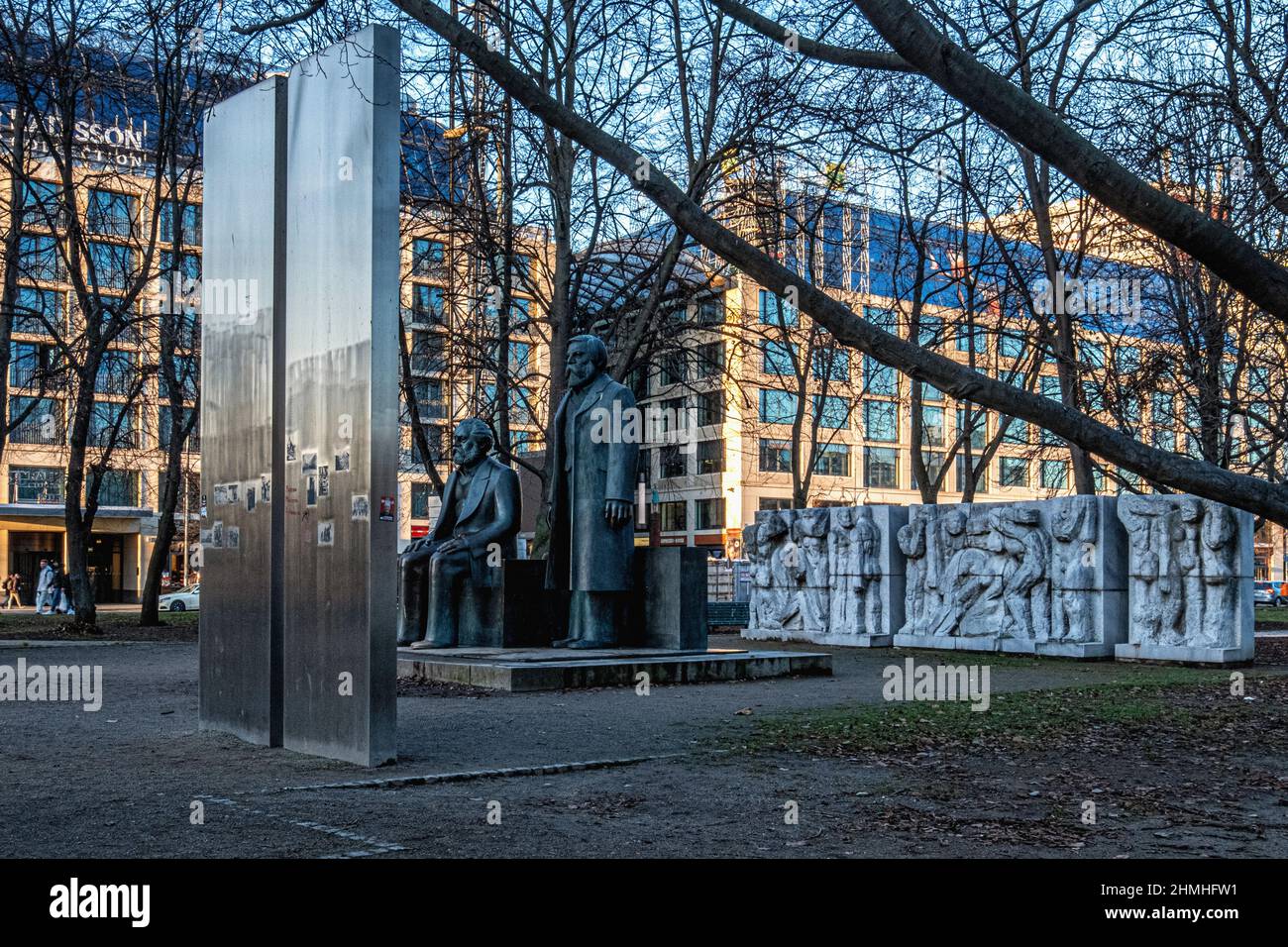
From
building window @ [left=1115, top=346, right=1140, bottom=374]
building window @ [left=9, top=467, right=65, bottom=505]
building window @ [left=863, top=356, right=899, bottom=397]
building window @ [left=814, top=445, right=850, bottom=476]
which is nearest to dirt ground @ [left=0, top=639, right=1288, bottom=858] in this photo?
building window @ [left=863, top=356, right=899, bottom=397]

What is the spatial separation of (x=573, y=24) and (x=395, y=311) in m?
12.7

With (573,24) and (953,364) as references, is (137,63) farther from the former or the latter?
(953,364)

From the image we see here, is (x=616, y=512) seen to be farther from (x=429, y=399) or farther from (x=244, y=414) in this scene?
(x=429, y=399)

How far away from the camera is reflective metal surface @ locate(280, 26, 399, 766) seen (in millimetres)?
8227

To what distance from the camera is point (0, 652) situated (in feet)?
60.1

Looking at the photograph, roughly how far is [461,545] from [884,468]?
176ft

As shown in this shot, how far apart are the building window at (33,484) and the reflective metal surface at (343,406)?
47932 mm

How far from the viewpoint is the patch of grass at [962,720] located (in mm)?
9516

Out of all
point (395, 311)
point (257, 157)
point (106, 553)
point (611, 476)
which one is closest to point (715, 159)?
point (611, 476)

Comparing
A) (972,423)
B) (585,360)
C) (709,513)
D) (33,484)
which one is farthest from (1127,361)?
(33,484)

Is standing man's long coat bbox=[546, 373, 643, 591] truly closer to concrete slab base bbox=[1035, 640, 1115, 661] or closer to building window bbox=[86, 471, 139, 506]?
concrete slab base bbox=[1035, 640, 1115, 661]

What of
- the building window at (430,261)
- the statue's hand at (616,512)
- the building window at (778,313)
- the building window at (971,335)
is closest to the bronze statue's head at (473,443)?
the statue's hand at (616,512)

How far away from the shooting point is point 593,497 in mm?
15281

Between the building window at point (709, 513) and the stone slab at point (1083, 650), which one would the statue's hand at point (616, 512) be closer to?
the stone slab at point (1083, 650)
